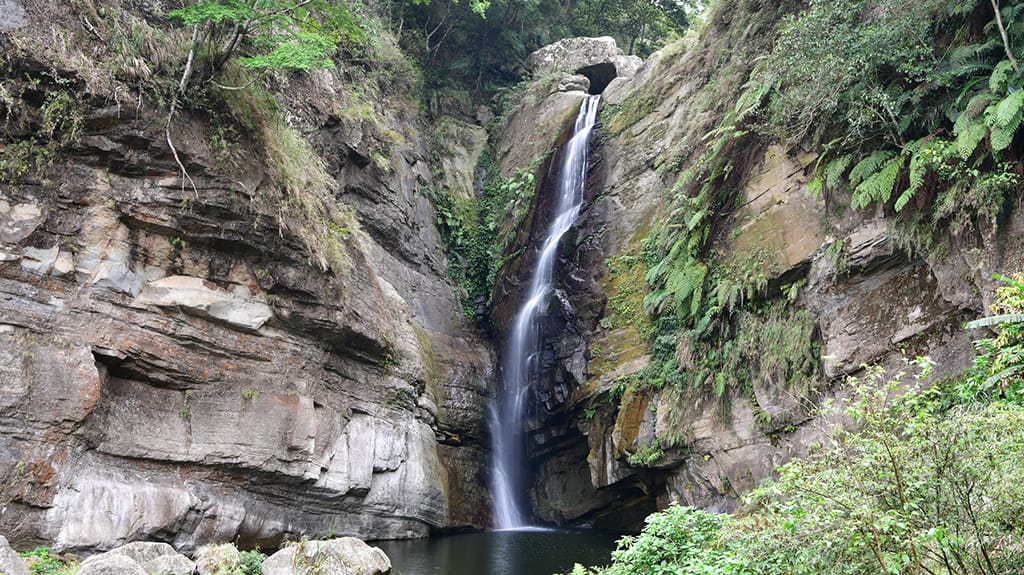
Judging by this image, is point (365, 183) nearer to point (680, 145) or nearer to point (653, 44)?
point (680, 145)

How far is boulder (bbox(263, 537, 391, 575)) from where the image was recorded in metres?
8.34

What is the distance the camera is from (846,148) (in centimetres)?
1101

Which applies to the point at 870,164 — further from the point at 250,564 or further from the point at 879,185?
the point at 250,564

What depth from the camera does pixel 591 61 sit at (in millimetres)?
25422

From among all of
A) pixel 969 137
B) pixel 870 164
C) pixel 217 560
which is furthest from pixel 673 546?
pixel 870 164

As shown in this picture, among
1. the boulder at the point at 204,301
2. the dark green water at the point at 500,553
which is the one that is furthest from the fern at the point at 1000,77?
the boulder at the point at 204,301

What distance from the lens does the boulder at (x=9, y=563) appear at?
651 cm

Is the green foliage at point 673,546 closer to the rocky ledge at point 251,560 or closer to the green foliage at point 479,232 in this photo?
the rocky ledge at point 251,560

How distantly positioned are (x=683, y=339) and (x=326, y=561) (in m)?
8.09

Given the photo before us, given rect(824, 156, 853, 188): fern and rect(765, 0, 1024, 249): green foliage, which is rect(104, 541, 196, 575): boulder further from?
rect(824, 156, 853, 188): fern

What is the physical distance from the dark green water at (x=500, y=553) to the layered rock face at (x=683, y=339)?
1.61 meters

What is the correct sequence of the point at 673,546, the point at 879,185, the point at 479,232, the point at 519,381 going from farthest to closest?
the point at 479,232 → the point at 519,381 → the point at 879,185 → the point at 673,546

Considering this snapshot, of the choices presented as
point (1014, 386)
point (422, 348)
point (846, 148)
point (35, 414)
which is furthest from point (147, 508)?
point (846, 148)

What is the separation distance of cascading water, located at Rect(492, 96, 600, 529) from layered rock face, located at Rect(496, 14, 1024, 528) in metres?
0.55
